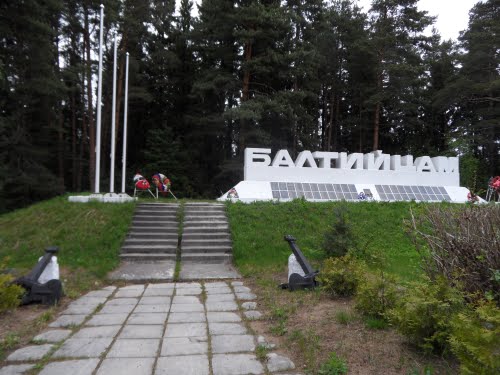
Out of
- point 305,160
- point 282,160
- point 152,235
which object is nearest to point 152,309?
point 152,235

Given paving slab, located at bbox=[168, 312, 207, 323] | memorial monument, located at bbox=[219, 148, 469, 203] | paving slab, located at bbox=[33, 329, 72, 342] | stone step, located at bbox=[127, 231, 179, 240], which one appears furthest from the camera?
memorial monument, located at bbox=[219, 148, 469, 203]

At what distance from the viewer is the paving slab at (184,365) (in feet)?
9.64

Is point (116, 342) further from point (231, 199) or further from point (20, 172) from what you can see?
point (20, 172)

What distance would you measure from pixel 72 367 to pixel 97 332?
2.83ft

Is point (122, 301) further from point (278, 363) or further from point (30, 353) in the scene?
point (278, 363)

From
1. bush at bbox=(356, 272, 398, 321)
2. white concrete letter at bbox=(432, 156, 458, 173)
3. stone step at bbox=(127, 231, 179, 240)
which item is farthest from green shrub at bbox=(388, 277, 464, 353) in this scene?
white concrete letter at bbox=(432, 156, 458, 173)

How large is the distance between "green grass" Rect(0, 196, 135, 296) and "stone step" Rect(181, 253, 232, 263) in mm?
1426

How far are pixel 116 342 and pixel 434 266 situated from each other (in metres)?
3.48

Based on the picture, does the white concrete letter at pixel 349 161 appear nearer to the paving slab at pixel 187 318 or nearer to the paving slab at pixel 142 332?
the paving slab at pixel 187 318

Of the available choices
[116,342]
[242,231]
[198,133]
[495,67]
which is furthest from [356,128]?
[116,342]

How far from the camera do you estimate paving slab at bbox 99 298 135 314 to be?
4.64 m

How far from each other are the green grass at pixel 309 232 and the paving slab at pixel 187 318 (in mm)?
2478

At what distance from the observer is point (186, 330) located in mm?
3912

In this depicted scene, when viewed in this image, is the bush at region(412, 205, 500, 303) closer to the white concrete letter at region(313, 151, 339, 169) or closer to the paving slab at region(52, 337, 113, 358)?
the paving slab at region(52, 337, 113, 358)
